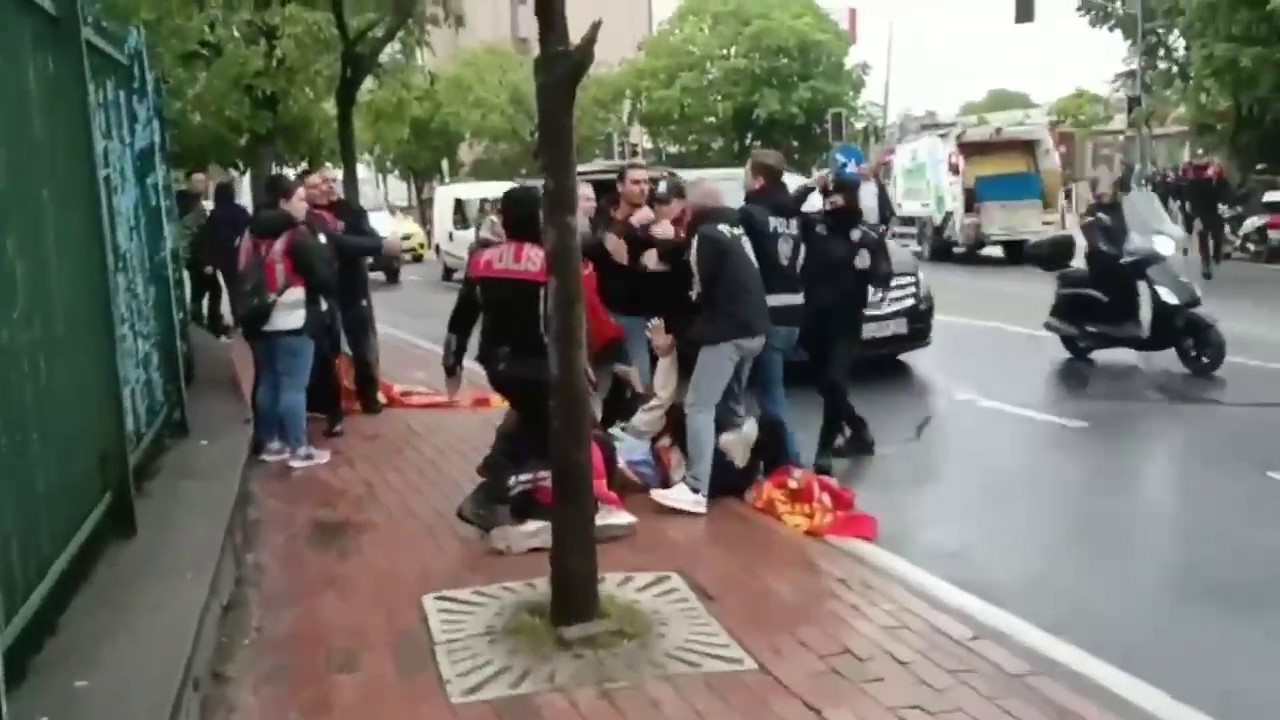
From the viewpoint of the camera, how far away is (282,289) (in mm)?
8625

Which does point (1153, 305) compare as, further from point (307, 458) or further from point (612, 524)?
point (307, 458)

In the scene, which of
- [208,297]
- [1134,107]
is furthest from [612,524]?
[1134,107]

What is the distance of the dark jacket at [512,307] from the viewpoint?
667cm

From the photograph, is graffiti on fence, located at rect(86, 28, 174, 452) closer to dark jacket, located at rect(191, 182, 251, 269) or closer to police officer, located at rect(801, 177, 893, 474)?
police officer, located at rect(801, 177, 893, 474)

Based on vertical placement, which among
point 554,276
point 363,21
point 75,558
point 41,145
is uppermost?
point 363,21

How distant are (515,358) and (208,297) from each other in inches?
455

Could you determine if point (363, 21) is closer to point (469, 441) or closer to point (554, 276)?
point (469, 441)

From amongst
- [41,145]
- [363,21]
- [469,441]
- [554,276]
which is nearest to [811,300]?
[469,441]

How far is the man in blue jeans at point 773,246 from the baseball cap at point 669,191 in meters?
0.36

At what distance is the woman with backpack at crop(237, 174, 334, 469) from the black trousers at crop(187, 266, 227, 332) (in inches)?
272

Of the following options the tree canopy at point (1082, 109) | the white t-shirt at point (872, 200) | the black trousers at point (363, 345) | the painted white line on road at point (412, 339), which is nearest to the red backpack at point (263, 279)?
the black trousers at point (363, 345)

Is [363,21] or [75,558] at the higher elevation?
[363,21]

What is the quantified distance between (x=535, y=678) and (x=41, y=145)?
8.36 feet

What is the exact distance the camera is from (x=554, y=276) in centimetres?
541
